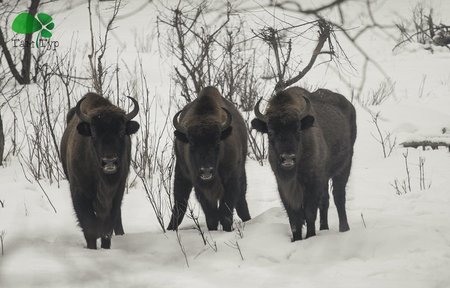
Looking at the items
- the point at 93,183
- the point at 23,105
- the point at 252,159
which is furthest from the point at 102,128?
the point at 23,105

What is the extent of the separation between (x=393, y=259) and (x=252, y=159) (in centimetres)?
689

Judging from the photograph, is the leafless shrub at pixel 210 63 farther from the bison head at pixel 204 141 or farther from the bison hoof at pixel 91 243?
the bison hoof at pixel 91 243

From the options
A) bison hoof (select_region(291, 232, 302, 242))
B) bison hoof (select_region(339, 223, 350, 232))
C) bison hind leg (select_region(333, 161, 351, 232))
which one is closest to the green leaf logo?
bison hoof (select_region(291, 232, 302, 242))

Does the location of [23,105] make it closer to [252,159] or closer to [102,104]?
[252,159]

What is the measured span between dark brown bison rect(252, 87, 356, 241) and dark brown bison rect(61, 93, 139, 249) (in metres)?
1.37

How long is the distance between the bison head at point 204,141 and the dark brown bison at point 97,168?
61 centimetres

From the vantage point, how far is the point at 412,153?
11.8 metres

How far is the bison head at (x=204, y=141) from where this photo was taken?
6.55 meters

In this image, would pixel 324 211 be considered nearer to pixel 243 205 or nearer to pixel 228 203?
pixel 228 203

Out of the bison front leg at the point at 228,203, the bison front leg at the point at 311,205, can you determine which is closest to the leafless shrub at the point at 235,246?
the bison front leg at the point at 311,205

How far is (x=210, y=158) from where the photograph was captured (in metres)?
6.59

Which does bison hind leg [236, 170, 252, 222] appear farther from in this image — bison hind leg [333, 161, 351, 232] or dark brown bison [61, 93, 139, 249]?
dark brown bison [61, 93, 139, 249]

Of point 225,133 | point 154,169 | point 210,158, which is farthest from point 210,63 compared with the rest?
point 210,158

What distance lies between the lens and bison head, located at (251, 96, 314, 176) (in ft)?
19.4
